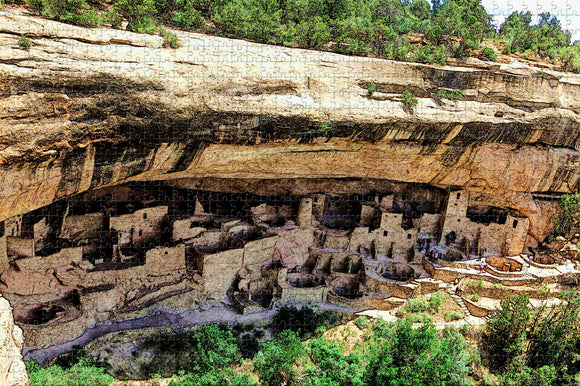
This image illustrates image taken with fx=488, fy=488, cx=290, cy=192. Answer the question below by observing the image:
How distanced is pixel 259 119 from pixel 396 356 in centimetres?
735

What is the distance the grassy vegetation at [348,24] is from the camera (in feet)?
44.1

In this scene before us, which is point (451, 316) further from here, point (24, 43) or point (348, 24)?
point (24, 43)

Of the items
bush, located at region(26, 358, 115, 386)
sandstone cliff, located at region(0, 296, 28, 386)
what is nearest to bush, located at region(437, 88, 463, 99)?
bush, located at region(26, 358, 115, 386)

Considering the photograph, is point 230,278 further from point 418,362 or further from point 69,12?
point 69,12

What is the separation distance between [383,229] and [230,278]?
20.9ft

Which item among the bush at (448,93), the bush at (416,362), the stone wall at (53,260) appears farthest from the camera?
the bush at (448,93)

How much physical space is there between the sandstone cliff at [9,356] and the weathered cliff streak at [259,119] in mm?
5268

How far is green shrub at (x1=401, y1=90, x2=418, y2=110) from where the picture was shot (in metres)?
15.0

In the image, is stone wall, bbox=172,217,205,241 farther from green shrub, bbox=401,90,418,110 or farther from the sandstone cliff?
the sandstone cliff

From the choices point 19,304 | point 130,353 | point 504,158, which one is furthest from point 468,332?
point 19,304

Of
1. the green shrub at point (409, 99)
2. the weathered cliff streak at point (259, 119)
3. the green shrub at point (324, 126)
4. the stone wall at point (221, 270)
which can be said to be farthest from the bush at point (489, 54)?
the stone wall at point (221, 270)

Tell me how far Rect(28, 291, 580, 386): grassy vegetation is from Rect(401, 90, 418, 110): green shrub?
651 centimetres

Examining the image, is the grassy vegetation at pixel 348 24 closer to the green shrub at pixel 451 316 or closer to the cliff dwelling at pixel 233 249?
the cliff dwelling at pixel 233 249

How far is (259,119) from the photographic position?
13.4 meters
